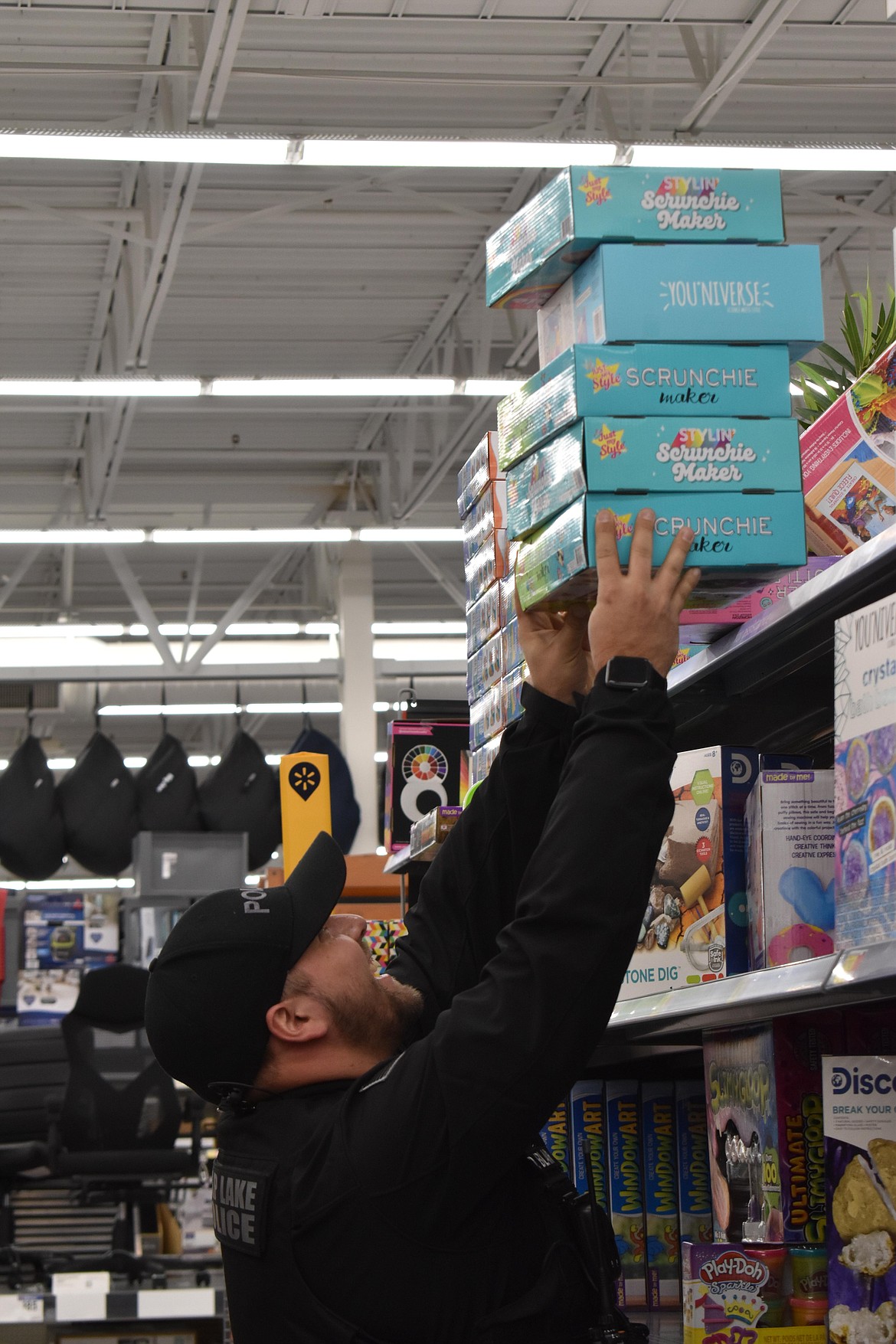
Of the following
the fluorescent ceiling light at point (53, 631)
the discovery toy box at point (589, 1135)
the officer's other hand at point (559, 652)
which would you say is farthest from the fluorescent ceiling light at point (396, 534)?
the officer's other hand at point (559, 652)

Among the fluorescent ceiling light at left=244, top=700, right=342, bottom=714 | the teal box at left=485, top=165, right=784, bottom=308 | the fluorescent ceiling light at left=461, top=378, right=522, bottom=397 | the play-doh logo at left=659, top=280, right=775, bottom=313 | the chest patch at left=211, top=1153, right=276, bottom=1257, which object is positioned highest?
the fluorescent ceiling light at left=461, top=378, right=522, bottom=397

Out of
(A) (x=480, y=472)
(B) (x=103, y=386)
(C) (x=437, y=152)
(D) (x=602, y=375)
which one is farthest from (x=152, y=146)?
(D) (x=602, y=375)

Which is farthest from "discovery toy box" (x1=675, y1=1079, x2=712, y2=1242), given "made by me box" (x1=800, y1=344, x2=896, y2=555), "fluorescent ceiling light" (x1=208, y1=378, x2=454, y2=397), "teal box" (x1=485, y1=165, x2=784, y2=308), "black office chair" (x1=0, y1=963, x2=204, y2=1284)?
"fluorescent ceiling light" (x1=208, y1=378, x2=454, y2=397)

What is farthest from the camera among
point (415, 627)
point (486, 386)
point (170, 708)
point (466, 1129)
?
point (170, 708)

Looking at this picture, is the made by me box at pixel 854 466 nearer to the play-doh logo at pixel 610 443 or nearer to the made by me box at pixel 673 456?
the made by me box at pixel 673 456

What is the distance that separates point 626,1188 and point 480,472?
1.29 metres

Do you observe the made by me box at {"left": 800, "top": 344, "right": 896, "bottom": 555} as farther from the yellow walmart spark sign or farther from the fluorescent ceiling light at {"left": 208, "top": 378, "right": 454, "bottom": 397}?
the fluorescent ceiling light at {"left": 208, "top": 378, "right": 454, "bottom": 397}

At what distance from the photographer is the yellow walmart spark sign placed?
378 centimetres

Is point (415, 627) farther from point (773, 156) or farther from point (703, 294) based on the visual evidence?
point (703, 294)

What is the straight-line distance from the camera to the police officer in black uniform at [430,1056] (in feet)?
4.97

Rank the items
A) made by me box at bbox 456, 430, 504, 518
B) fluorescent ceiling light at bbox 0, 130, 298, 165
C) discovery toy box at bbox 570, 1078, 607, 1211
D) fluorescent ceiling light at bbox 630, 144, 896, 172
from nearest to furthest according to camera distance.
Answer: discovery toy box at bbox 570, 1078, 607, 1211 < made by me box at bbox 456, 430, 504, 518 < fluorescent ceiling light at bbox 0, 130, 298, 165 < fluorescent ceiling light at bbox 630, 144, 896, 172

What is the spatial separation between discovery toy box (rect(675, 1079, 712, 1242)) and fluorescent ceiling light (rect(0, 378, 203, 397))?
702cm

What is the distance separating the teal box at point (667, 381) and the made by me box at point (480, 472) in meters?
0.91

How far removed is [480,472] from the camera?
2.92 metres
